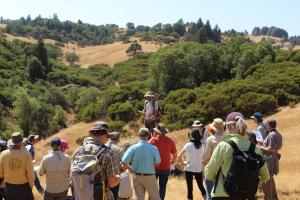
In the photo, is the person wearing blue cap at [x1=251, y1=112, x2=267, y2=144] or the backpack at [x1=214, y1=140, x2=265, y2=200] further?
the person wearing blue cap at [x1=251, y1=112, x2=267, y2=144]

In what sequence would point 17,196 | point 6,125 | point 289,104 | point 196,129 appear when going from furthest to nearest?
point 6,125, point 289,104, point 196,129, point 17,196

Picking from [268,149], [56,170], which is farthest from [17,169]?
[268,149]

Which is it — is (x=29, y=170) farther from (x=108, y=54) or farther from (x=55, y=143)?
(x=108, y=54)

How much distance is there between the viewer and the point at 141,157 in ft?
28.0

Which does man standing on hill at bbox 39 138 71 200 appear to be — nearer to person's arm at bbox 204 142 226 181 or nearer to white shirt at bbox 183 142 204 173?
white shirt at bbox 183 142 204 173

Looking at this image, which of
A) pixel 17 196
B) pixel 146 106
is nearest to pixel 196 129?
pixel 17 196

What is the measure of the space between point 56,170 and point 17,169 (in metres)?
0.80

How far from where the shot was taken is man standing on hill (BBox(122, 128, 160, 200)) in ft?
28.0

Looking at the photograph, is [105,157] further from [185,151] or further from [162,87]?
[162,87]

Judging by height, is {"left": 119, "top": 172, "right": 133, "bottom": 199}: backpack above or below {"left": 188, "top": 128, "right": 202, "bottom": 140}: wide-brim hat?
below

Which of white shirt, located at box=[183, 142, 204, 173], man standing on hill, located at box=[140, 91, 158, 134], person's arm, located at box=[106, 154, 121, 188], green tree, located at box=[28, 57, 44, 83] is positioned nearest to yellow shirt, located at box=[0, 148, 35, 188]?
person's arm, located at box=[106, 154, 121, 188]

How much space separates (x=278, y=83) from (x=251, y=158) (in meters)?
45.1

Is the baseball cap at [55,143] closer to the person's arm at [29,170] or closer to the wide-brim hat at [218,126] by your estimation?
the person's arm at [29,170]

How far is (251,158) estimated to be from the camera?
18.9ft
